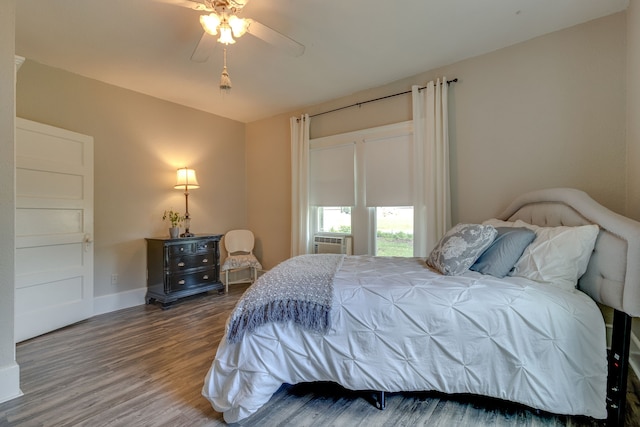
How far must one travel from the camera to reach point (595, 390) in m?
1.47

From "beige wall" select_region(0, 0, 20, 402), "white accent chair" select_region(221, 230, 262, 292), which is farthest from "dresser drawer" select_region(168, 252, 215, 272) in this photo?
"beige wall" select_region(0, 0, 20, 402)

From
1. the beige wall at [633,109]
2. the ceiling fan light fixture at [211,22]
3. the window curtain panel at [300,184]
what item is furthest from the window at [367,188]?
the ceiling fan light fixture at [211,22]

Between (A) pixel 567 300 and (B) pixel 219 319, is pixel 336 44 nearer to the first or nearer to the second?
(A) pixel 567 300

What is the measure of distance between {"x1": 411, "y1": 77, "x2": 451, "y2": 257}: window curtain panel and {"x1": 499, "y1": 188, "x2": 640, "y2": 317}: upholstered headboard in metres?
0.94

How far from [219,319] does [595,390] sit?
3.00 m

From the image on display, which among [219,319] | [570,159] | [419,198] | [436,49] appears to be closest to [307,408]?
[219,319]

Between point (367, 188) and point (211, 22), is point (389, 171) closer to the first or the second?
point (367, 188)

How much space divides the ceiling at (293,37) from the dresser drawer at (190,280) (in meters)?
2.32

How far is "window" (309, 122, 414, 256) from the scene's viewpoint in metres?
3.43

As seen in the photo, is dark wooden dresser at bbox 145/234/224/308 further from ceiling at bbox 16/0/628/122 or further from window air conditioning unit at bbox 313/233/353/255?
ceiling at bbox 16/0/628/122

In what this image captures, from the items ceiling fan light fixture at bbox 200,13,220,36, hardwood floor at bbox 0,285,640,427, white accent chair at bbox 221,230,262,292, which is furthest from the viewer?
white accent chair at bbox 221,230,262,292

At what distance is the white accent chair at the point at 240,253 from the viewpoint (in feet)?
14.0

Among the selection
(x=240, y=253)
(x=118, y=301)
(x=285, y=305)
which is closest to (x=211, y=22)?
(x=285, y=305)

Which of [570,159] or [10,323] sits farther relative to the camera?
[570,159]
